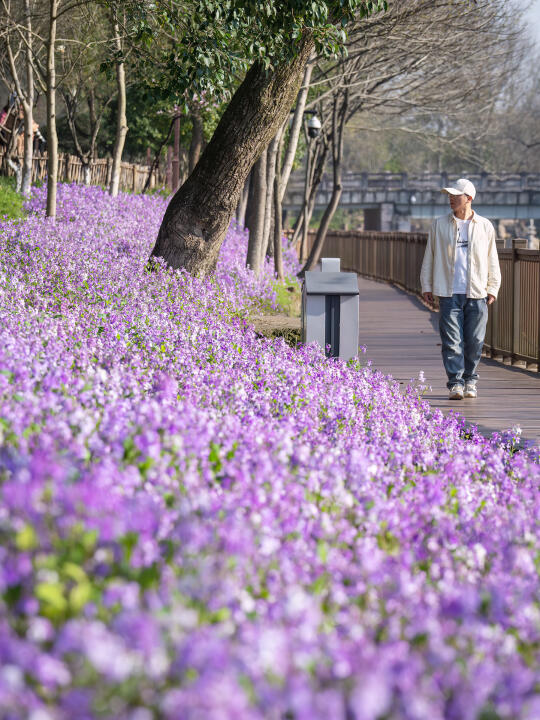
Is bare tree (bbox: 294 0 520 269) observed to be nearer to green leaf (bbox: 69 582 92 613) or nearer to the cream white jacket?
the cream white jacket

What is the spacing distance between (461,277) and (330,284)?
49.7 inches

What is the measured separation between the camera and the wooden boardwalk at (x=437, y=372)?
883 cm

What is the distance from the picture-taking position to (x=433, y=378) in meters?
11.1

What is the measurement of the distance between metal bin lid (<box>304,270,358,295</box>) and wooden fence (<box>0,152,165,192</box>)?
19.4 meters

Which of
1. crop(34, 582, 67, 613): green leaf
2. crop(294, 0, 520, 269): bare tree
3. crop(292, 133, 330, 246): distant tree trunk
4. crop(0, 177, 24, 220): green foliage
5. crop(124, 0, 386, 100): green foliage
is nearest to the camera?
crop(34, 582, 67, 613): green leaf

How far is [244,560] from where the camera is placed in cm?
292

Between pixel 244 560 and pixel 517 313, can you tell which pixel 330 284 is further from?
pixel 244 560

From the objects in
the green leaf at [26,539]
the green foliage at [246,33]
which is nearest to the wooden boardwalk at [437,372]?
the green foliage at [246,33]

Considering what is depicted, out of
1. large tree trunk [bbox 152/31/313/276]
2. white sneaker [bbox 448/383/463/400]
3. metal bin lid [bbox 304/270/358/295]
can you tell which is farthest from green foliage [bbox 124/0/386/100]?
white sneaker [bbox 448/383/463/400]

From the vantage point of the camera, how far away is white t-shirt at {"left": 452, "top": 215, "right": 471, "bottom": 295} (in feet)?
31.7

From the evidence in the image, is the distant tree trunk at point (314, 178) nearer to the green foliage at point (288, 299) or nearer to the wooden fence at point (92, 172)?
the wooden fence at point (92, 172)

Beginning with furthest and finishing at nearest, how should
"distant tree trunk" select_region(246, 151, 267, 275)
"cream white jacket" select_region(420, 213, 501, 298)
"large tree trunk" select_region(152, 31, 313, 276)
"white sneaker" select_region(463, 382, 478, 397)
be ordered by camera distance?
"distant tree trunk" select_region(246, 151, 267, 275)
"large tree trunk" select_region(152, 31, 313, 276)
"white sneaker" select_region(463, 382, 478, 397)
"cream white jacket" select_region(420, 213, 501, 298)

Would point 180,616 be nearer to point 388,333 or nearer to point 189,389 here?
point 189,389

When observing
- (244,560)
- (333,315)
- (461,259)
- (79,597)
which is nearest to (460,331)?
(461,259)
